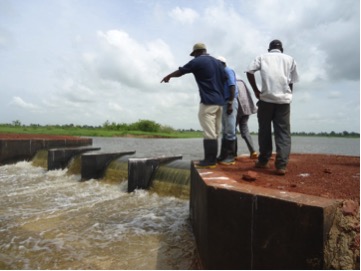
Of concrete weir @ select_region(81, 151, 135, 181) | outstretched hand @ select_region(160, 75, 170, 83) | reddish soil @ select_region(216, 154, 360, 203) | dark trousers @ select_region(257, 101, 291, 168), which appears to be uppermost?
outstretched hand @ select_region(160, 75, 170, 83)

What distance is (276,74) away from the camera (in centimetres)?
405

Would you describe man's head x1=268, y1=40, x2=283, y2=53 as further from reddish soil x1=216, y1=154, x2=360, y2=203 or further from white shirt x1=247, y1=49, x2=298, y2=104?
reddish soil x1=216, y1=154, x2=360, y2=203

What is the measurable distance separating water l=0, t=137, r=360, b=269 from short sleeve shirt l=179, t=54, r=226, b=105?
7.64 ft

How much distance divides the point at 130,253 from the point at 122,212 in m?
2.33

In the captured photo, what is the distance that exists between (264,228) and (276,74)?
230 centimetres

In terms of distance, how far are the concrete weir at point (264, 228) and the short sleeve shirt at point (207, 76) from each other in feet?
6.11

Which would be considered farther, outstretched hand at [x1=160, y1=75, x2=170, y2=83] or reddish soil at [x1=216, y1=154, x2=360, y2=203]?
outstretched hand at [x1=160, y1=75, x2=170, y2=83]

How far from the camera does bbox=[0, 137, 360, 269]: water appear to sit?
387cm

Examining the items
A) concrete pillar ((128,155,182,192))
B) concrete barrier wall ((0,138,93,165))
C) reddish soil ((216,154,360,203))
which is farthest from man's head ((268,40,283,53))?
concrete barrier wall ((0,138,93,165))

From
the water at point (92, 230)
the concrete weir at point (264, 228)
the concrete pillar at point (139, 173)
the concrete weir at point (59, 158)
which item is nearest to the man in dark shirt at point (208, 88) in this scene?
the water at point (92, 230)

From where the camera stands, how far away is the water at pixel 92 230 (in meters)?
3.87

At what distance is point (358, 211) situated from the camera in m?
2.59

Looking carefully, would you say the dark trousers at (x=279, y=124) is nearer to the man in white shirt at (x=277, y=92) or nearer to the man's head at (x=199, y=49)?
the man in white shirt at (x=277, y=92)

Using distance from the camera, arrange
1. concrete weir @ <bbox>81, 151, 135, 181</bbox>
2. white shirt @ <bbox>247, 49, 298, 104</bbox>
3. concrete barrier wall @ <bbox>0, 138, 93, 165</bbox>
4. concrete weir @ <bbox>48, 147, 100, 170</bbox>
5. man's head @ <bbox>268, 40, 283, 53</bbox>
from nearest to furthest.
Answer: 1. white shirt @ <bbox>247, 49, 298, 104</bbox>
2. man's head @ <bbox>268, 40, 283, 53</bbox>
3. concrete weir @ <bbox>81, 151, 135, 181</bbox>
4. concrete weir @ <bbox>48, 147, 100, 170</bbox>
5. concrete barrier wall @ <bbox>0, 138, 93, 165</bbox>
